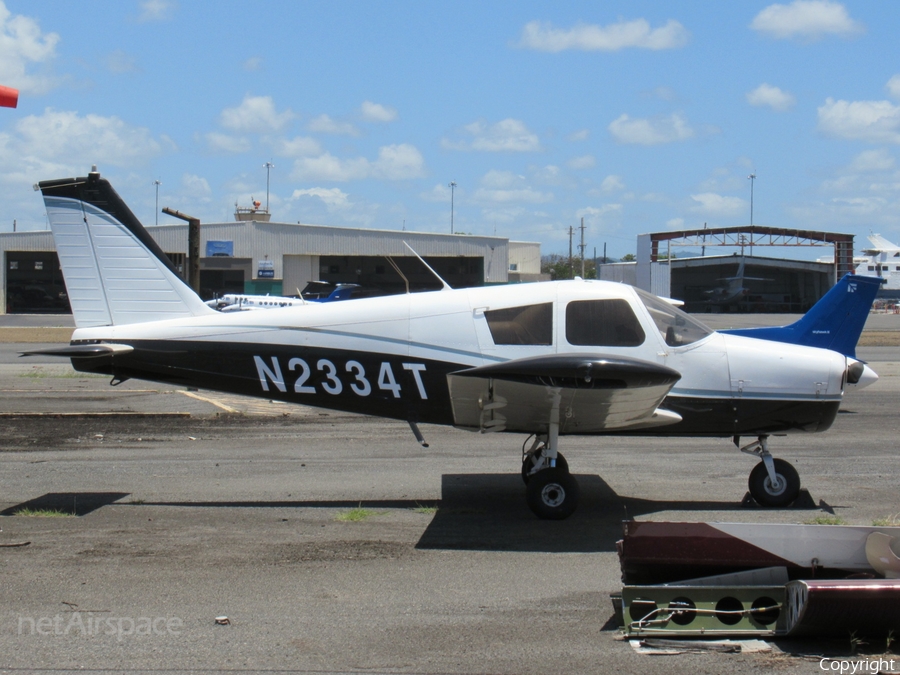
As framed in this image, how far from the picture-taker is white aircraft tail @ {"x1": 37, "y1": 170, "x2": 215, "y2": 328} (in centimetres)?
787

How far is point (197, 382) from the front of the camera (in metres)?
7.72

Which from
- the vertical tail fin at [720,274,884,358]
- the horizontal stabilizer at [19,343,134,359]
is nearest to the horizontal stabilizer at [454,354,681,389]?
the horizontal stabilizer at [19,343,134,359]

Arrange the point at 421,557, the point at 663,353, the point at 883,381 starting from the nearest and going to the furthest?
the point at 421,557
the point at 663,353
the point at 883,381

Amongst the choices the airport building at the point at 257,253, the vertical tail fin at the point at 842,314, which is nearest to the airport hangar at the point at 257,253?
the airport building at the point at 257,253

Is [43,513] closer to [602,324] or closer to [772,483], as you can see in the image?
[602,324]

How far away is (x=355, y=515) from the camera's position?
23.9 ft

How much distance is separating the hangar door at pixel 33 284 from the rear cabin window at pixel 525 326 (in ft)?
189

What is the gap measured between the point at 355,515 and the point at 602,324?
2.71 metres

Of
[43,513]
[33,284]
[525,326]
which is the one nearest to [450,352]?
[525,326]

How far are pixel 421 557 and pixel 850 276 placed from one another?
8.68 meters

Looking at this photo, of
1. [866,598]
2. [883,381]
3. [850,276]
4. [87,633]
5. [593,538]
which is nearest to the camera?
[866,598]

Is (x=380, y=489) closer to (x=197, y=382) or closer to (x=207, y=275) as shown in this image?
(x=197, y=382)

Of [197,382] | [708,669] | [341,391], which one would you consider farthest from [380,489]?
[708,669]

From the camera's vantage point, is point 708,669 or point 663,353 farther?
point 663,353
